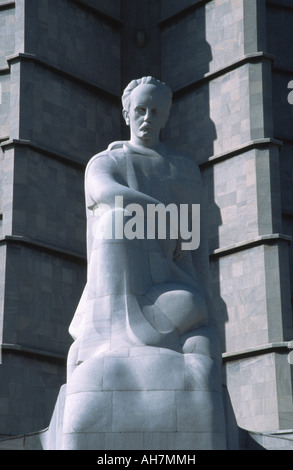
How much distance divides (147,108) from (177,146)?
1073cm

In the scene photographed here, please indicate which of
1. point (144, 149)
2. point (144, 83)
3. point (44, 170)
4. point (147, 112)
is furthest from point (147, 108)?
point (44, 170)

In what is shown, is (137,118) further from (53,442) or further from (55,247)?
(55,247)

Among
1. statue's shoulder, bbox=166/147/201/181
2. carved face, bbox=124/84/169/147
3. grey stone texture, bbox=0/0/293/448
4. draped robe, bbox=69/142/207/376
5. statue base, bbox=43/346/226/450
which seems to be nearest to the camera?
statue base, bbox=43/346/226/450

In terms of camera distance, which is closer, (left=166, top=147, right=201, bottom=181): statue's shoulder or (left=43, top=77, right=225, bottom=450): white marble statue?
(left=43, top=77, right=225, bottom=450): white marble statue

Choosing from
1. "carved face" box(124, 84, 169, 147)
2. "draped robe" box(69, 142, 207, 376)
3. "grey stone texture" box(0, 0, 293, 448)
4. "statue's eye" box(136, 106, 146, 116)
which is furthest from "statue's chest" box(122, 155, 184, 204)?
"grey stone texture" box(0, 0, 293, 448)

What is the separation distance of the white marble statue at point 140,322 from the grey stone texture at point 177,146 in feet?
25.9

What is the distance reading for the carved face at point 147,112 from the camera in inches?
389

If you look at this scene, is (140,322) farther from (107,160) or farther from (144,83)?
(144,83)

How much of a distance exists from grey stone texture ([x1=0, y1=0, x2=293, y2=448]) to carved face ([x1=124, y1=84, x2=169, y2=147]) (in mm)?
8045

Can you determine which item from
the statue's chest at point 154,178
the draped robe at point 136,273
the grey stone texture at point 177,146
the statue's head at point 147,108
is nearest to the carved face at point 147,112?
the statue's head at point 147,108

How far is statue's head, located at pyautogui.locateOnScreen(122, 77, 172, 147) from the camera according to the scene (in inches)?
389

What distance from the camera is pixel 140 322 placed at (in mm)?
8961

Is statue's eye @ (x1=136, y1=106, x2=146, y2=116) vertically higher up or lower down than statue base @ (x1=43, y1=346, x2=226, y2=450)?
higher up

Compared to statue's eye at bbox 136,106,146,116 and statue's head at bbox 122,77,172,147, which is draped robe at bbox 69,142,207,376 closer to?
statue's head at bbox 122,77,172,147
